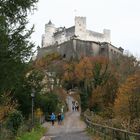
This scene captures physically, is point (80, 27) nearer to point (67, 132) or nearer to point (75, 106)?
point (75, 106)

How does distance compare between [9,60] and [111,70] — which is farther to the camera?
[111,70]

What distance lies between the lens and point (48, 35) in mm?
163750

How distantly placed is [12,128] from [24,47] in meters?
7.26

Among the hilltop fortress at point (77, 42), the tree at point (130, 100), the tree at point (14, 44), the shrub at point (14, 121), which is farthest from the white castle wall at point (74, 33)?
the tree at point (14, 44)

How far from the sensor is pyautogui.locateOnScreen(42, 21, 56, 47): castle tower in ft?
527

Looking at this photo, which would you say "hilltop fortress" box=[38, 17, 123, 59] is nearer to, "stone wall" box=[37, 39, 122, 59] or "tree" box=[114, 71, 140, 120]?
"stone wall" box=[37, 39, 122, 59]

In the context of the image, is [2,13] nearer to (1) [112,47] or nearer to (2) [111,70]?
(2) [111,70]

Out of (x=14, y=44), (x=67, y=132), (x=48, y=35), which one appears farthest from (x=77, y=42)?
(x=14, y=44)

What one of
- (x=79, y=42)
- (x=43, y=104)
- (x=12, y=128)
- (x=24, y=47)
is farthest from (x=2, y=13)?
(x=79, y=42)

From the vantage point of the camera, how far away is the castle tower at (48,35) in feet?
527

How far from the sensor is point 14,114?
2472 cm

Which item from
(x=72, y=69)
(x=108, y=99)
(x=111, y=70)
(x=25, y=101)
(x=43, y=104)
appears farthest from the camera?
(x=72, y=69)

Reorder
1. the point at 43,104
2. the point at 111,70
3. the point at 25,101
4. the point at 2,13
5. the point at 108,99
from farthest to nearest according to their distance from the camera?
the point at 111,70 < the point at 108,99 < the point at 43,104 < the point at 25,101 < the point at 2,13

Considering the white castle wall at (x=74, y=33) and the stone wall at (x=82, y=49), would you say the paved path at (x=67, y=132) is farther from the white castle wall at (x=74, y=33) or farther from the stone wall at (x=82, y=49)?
the white castle wall at (x=74, y=33)
